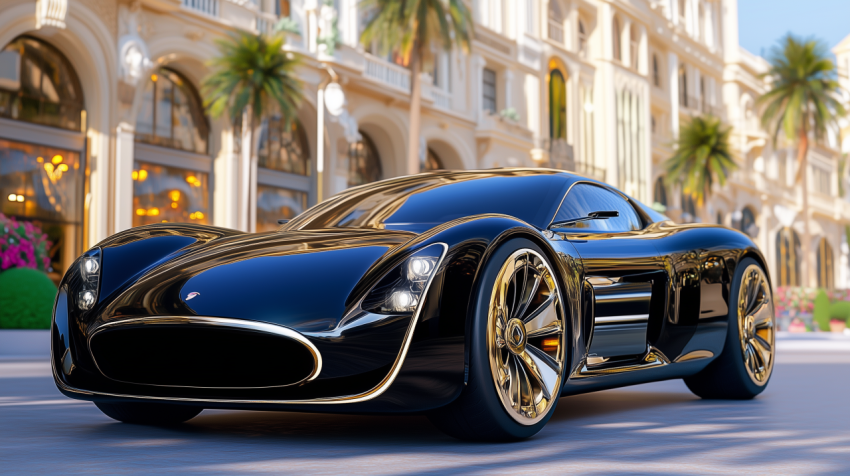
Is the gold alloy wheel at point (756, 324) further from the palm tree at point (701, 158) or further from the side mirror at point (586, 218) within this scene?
the palm tree at point (701, 158)

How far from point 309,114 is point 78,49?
7563mm

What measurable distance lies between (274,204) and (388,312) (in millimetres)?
23358

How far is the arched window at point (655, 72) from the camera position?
4972cm

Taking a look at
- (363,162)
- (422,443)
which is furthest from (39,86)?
(422,443)

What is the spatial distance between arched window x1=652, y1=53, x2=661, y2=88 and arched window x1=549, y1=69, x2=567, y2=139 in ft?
36.7

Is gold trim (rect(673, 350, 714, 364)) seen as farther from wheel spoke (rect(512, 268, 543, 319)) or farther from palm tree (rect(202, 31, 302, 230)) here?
palm tree (rect(202, 31, 302, 230))

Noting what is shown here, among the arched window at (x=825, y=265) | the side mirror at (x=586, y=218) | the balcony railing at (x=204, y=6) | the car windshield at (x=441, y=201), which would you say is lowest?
the side mirror at (x=586, y=218)

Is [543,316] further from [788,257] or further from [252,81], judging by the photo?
[788,257]

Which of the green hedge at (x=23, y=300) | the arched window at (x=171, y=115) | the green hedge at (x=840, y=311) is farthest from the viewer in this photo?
the green hedge at (x=840, y=311)

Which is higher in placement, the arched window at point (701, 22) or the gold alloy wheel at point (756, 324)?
the arched window at point (701, 22)

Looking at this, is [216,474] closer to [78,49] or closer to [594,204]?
[594,204]

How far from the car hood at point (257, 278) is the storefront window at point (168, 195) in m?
17.9

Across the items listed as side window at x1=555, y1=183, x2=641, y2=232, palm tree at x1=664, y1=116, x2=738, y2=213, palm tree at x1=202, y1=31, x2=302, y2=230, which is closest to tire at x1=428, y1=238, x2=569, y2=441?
side window at x1=555, y1=183, x2=641, y2=232

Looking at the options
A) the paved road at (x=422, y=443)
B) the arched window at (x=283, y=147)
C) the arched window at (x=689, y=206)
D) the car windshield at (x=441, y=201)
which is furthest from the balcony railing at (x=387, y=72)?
the arched window at (x=689, y=206)
